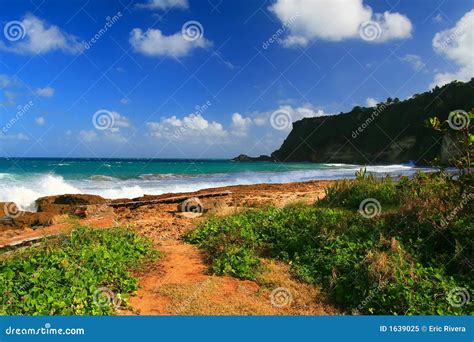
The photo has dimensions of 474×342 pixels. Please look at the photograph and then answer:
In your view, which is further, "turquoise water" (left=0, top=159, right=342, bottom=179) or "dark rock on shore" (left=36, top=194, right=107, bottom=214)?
"turquoise water" (left=0, top=159, right=342, bottom=179)

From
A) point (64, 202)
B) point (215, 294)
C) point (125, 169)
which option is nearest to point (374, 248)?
point (215, 294)

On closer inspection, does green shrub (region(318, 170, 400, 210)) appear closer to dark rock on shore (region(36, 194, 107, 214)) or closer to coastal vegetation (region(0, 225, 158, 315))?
coastal vegetation (region(0, 225, 158, 315))

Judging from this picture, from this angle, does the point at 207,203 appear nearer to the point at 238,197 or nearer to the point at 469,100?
the point at 238,197

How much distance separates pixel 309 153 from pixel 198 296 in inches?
3568

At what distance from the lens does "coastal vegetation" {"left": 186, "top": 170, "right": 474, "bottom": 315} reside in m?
5.86

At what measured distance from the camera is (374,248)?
712cm

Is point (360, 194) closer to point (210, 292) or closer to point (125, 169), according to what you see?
point (210, 292)

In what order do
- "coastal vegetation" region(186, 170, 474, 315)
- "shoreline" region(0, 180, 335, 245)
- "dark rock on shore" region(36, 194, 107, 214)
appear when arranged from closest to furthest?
"coastal vegetation" region(186, 170, 474, 315), "shoreline" region(0, 180, 335, 245), "dark rock on shore" region(36, 194, 107, 214)

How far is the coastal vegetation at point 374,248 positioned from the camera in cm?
586

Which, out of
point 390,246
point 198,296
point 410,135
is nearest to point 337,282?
point 390,246

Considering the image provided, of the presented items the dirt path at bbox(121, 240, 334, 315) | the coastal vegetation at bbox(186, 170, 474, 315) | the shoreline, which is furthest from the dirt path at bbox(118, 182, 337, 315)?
A: the shoreline

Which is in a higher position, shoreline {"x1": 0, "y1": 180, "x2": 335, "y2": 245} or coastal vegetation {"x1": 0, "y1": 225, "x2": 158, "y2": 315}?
shoreline {"x1": 0, "y1": 180, "x2": 335, "y2": 245}

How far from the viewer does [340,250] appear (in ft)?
23.8

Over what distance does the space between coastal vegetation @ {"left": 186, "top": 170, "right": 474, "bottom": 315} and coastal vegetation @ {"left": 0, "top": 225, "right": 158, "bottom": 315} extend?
1.65 metres
